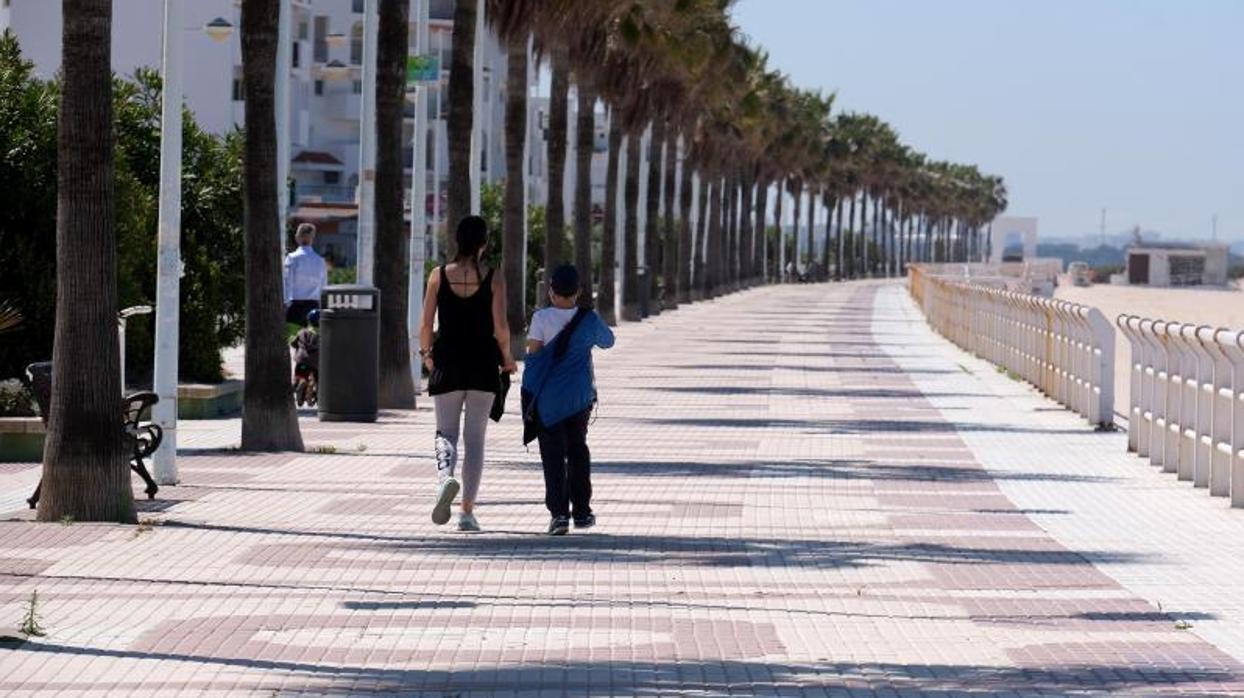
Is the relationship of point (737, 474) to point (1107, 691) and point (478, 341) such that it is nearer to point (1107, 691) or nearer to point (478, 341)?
point (478, 341)

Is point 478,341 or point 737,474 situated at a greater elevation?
point 478,341

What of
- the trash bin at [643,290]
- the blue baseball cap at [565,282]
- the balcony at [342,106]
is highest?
the balcony at [342,106]

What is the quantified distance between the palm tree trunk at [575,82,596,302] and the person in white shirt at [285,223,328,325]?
2318 cm

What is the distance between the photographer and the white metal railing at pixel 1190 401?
1845cm

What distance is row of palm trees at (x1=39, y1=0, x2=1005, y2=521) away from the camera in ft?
50.6

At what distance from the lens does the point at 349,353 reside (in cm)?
2528

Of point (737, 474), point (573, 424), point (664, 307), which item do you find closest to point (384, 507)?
point (573, 424)

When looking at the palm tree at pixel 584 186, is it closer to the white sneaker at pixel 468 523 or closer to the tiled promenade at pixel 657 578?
the tiled promenade at pixel 657 578

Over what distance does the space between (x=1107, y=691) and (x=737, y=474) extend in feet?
34.7

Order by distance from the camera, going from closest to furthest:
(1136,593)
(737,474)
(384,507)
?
(1136,593) → (384,507) → (737,474)

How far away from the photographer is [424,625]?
11.7 meters

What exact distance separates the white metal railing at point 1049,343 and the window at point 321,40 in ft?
200

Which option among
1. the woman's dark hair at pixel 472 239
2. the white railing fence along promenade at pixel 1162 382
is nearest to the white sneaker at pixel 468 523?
the woman's dark hair at pixel 472 239

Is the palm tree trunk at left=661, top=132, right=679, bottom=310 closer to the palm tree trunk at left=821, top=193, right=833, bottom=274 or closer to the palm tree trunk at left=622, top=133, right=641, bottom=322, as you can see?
the palm tree trunk at left=622, top=133, right=641, bottom=322
